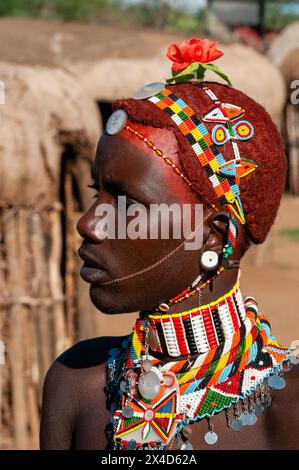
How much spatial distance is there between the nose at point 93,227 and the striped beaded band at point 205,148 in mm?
273

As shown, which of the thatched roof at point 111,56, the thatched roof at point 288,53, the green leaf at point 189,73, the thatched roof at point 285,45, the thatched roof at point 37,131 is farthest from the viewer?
the thatched roof at point 285,45

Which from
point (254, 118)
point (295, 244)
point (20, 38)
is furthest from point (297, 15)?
point (254, 118)

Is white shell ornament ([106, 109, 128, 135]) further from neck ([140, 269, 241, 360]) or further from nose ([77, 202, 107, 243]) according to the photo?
neck ([140, 269, 241, 360])

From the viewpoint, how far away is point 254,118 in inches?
77.5

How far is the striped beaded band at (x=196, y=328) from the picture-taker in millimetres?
1977

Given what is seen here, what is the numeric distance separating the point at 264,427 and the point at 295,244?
11486 mm

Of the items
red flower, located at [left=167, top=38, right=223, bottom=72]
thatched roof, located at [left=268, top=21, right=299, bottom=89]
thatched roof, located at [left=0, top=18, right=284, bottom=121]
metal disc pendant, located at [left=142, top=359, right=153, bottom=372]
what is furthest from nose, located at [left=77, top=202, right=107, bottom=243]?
thatched roof, located at [left=268, top=21, right=299, bottom=89]

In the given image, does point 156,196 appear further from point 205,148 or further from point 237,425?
point 237,425

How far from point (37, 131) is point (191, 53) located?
3.21 m

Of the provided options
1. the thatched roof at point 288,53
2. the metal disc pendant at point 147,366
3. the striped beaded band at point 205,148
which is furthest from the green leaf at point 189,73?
the thatched roof at point 288,53

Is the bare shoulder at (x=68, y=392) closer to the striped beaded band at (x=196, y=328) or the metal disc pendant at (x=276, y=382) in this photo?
the striped beaded band at (x=196, y=328)

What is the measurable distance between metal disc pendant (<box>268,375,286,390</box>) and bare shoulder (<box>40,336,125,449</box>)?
0.43m
